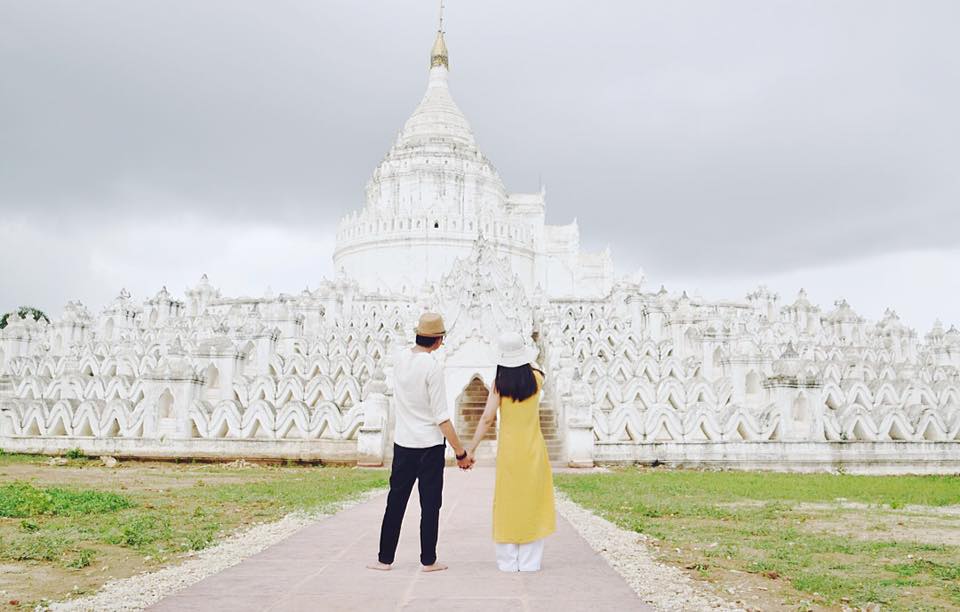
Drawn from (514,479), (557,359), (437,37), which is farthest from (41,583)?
(437,37)

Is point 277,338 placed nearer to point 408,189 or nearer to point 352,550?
point 352,550

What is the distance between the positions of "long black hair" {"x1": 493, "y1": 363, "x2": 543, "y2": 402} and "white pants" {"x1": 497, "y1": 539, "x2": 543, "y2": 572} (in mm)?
1119

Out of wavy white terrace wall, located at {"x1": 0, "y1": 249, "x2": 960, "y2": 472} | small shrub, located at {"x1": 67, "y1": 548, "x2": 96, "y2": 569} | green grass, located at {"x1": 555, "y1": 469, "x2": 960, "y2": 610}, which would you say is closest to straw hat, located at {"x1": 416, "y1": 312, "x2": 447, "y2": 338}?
green grass, located at {"x1": 555, "y1": 469, "x2": 960, "y2": 610}

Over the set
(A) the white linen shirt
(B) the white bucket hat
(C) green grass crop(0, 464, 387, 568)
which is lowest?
(C) green grass crop(0, 464, 387, 568)

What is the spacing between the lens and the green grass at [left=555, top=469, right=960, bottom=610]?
5492mm

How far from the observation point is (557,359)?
19875 mm

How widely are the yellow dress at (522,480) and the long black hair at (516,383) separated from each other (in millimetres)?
44

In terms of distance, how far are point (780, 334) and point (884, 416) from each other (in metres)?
12.8

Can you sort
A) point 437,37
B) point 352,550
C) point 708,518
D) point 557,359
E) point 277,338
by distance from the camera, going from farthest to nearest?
point 437,37 < point 277,338 < point 557,359 < point 708,518 < point 352,550

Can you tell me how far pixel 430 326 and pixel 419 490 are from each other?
1.29 m

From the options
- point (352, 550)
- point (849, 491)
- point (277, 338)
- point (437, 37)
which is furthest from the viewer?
point (437, 37)

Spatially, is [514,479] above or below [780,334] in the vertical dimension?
below

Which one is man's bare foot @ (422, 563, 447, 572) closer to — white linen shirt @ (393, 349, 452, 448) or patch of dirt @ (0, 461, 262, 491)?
white linen shirt @ (393, 349, 452, 448)

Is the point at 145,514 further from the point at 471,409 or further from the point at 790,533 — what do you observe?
the point at 471,409
